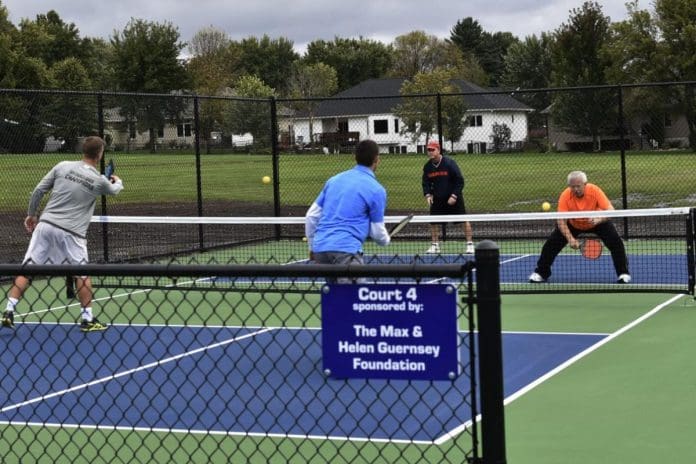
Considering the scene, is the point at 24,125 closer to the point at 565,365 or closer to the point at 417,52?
the point at 565,365

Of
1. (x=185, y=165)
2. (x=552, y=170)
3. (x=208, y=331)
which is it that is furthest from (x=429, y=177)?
(x=552, y=170)

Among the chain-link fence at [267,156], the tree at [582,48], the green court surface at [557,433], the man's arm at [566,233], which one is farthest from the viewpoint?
the tree at [582,48]

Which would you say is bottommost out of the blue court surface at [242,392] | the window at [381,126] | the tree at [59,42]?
the blue court surface at [242,392]

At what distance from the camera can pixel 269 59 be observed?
108812 millimetres

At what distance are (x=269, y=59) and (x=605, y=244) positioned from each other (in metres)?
97.3

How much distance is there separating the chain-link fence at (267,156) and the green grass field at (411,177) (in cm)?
5

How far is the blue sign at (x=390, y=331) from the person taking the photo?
397 centimetres

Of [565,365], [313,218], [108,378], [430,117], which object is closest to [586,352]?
[565,365]

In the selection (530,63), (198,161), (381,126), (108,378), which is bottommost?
(108,378)

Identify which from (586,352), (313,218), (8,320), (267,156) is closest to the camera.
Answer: (313,218)

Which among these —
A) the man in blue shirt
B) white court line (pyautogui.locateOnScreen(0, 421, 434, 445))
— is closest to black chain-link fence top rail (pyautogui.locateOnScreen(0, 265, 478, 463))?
white court line (pyautogui.locateOnScreen(0, 421, 434, 445))

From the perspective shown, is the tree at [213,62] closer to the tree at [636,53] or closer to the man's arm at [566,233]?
the tree at [636,53]

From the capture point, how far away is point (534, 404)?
761 cm

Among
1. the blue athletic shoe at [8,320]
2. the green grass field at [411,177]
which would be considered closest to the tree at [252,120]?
the green grass field at [411,177]
